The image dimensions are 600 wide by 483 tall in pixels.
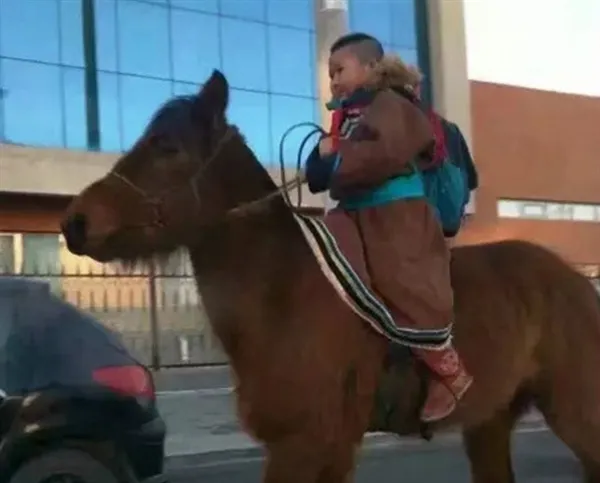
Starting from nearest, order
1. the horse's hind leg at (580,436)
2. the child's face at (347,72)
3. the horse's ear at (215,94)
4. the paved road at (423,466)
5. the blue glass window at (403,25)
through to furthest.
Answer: the horse's ear at (215,94) < the child's face at (347,72) < the horse's hind leg at (580,436) < the paved road at (423,466) < the blue glass window at (403,25)

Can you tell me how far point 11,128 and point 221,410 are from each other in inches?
452

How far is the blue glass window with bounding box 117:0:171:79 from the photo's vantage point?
29.1m

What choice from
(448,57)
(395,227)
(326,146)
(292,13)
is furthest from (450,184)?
(448,57)

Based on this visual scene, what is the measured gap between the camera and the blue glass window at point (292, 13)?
105ft

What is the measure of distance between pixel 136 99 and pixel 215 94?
2475 cm

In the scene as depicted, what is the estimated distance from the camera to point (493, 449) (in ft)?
19.2

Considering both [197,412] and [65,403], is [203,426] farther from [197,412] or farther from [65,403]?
[65,403]

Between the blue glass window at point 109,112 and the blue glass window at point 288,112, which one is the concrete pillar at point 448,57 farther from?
the blue glass window at point 109,112

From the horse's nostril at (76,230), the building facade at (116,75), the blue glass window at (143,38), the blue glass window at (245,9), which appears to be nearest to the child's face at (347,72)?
the horse's nostril at (76,230)

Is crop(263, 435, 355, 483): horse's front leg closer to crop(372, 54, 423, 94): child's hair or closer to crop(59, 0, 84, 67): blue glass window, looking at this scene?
crop(372, 54, 423, 94): child's hair

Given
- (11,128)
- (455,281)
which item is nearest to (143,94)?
(11,128)

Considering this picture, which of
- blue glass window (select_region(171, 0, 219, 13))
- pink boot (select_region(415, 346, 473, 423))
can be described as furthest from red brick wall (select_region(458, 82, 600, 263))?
pink boot (select_region(415, 346, 473, 423))

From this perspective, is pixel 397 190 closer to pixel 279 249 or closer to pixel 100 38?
pixel 279 249

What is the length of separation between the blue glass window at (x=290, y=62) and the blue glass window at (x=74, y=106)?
18.4 feet
